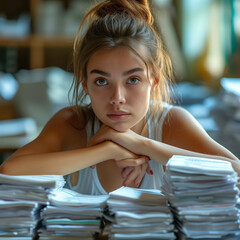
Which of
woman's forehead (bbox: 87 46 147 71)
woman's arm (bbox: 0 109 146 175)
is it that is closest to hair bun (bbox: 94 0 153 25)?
woman's forehead (bbox: 87 46 147 71)

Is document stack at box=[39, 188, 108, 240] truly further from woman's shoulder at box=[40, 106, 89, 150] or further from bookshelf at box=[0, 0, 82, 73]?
bookshelf at box=[0, 0, 82, 73]

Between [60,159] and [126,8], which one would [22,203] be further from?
[126,8]

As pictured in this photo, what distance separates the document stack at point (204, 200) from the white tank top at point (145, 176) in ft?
1.49

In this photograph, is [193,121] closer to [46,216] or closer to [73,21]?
[46,216]

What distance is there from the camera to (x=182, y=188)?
85cm

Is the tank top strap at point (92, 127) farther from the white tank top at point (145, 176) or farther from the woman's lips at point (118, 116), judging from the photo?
the woman's lips at point (118, 116)

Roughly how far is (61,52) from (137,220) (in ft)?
12.3

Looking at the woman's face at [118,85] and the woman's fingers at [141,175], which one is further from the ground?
the woman's face at [118,85]

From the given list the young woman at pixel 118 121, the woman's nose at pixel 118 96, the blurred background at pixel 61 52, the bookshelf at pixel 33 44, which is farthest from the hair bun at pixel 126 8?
the bookshelf at pixel 33 44

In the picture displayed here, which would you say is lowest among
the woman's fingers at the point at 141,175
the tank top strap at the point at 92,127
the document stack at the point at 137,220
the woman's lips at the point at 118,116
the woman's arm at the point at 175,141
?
the document stack at the point at 137,220

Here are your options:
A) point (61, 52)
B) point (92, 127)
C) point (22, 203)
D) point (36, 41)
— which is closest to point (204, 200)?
point (22, 203)

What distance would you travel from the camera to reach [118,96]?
3.61 feet

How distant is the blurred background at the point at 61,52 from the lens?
3.04 meters

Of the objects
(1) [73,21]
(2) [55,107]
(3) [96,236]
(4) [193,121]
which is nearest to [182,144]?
(4) [193,121]
